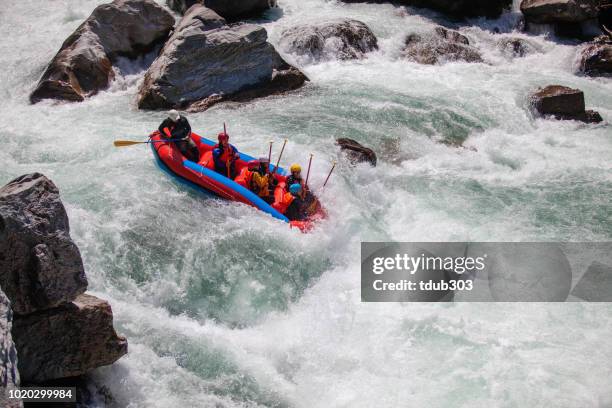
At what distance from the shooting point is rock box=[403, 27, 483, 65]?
42.6 feet

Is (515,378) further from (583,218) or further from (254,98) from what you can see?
(254,98)

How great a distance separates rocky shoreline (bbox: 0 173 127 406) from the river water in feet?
1.80

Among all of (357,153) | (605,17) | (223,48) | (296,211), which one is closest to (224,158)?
(296,211)

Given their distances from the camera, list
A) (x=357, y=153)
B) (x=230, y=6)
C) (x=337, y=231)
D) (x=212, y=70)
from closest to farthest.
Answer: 1. (x=337, y=231)
2. (x=357, y=153)
3. (x=212, y=70)
4. (x=230, y=6)

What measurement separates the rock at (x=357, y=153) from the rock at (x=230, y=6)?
6121 millimetres

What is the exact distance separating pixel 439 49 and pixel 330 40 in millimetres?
2503

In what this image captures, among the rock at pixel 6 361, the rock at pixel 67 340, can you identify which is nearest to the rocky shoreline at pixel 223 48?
the rock at pixel 67 340

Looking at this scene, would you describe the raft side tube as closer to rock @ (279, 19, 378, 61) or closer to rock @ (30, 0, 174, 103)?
rock @ (30, 0, 174, 103)

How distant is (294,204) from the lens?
782 cm

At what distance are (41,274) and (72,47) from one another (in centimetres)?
829

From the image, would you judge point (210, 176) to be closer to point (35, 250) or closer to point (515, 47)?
point (35, 250)

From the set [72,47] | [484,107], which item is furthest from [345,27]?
[72,47]

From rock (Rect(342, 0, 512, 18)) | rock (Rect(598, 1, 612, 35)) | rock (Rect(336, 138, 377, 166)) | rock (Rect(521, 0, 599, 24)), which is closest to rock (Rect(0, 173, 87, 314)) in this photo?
rock (Rect(336, 138, 377, 166))

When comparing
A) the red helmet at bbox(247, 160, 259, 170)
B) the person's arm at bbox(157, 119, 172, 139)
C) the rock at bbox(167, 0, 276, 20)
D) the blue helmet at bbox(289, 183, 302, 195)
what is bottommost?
the blue helmet at bbox(289, 183, 302, 195)
